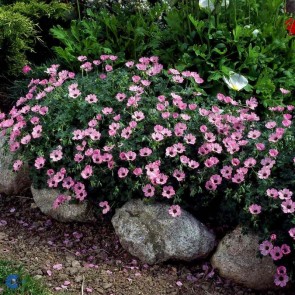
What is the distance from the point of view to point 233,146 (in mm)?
3443

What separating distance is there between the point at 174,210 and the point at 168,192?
0.10 meters

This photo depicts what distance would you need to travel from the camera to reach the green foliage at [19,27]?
177 inches

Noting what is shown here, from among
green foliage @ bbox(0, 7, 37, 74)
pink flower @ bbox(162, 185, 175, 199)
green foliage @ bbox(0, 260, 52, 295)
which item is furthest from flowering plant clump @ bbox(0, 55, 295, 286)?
green foliage @ bbox(0, 7, 37, 74)

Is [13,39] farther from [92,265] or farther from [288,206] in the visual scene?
[288,206]

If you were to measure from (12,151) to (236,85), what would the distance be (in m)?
1.49

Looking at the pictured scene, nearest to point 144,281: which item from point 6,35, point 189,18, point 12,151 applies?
point 12,151

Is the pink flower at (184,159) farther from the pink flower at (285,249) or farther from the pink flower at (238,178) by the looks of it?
the pink flower at (285,249)

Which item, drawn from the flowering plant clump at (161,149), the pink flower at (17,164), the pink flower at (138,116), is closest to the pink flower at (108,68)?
the flowering plant clump at (161,149)

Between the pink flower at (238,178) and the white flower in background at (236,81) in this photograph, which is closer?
the pink flower at (238,178)

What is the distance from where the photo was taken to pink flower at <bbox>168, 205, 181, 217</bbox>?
3.39 meters

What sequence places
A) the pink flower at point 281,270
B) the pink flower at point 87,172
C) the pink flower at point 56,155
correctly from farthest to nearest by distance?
1. the pink flower at point 56,155
2. the pink flower at point 87,172
3. the pink flower at point 281,270

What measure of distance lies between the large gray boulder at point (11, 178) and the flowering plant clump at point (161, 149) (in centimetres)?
21

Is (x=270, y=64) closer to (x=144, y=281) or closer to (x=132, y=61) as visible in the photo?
(x=132, y=61)

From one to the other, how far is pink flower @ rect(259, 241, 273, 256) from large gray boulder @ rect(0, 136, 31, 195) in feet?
5.49
